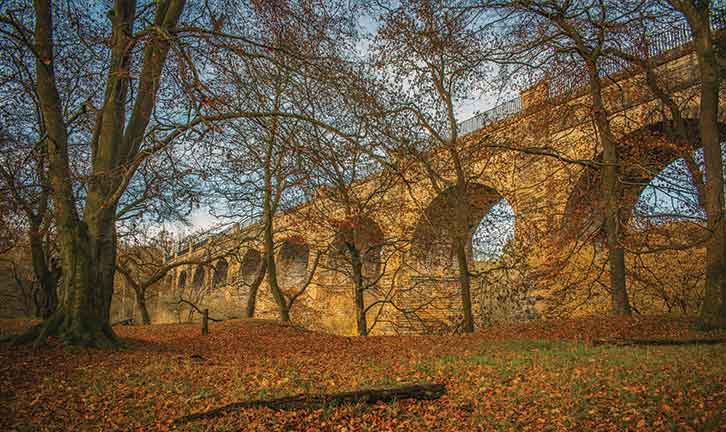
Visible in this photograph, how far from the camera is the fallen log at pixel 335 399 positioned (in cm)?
456

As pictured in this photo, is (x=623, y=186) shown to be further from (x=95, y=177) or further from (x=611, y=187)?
(x=95, y=177)

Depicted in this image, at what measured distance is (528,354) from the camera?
7.09m

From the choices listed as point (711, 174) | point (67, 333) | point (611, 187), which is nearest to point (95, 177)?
point (67, 333)

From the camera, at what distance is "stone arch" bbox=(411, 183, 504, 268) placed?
11781 mm

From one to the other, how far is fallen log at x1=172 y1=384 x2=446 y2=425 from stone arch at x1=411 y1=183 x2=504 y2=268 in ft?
20.0

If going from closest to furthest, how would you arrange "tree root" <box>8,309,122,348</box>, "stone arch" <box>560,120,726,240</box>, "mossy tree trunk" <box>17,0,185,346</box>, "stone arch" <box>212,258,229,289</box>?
"tree root" <box>8,309,122,348</box> → "mossy tree trunk" <box>17,0,185,346</box> → "stone arch" <box>560,120,726,240</box> → "stone arch" <box>212,258,229,289</box>

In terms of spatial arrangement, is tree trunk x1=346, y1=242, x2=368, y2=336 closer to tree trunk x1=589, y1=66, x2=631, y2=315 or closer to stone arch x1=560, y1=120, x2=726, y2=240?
stone arch x1=560, y1=120, x2=726, y2=240

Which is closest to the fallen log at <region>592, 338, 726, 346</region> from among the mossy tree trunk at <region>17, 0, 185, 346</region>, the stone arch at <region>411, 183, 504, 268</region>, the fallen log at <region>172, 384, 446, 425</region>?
the fallen log at <region>172, 384, 446, 425</region>

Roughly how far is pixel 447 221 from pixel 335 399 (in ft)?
26.2

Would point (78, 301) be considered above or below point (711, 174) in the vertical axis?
below

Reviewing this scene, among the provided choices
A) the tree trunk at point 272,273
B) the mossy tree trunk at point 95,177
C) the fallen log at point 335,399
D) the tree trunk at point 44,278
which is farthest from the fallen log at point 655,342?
the tree trunk at point 44,278

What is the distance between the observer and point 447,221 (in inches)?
482

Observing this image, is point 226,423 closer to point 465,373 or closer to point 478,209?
point 465,373

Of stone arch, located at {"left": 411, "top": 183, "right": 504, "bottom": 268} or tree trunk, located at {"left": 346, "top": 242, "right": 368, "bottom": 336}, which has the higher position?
stone arch, located at {"left": 411, "top": 183, "right": 504, "bottom": 268}
